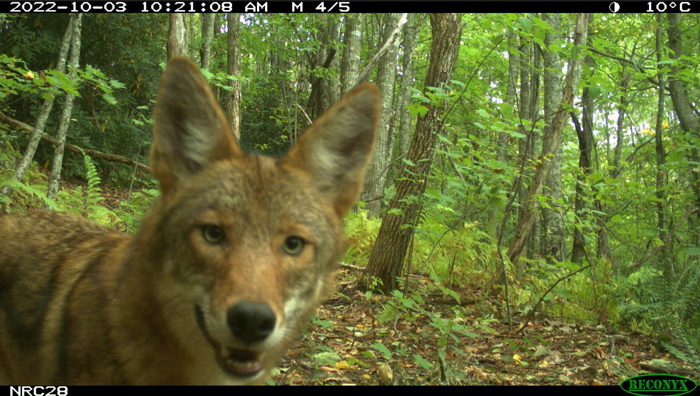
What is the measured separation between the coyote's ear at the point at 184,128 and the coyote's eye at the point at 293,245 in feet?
2.52

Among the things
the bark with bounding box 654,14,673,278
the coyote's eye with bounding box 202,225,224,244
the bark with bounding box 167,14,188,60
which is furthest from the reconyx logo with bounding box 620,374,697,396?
the bark with bounding box 167,14,188,60

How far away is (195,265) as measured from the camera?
2467mm

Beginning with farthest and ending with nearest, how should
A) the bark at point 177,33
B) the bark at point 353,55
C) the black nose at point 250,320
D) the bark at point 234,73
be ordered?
the bark at point 353,55
the bark at point 234,73
the bark at point 177,33
the black nose at point 250,320

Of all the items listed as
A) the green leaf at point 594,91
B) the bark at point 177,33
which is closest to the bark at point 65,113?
the bark at point 177,33

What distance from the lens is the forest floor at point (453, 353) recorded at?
451cm

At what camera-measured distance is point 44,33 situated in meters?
12.8

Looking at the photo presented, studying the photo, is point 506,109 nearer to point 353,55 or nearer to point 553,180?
point 553,180

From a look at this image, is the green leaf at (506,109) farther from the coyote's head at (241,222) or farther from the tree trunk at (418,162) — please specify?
the coyote's head at (241,222)

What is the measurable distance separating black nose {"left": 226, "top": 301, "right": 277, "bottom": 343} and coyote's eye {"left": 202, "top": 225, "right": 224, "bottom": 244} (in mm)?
465

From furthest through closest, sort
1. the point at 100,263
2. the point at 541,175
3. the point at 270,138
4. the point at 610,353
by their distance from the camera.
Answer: the point at 270,138
the point at 541,175
the point at 610,353
the point at 100,263

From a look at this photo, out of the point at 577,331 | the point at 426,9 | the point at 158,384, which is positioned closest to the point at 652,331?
the point at 577,331

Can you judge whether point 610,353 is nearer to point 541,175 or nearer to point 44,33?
point 541,175

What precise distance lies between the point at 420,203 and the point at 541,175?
2.37 metres
